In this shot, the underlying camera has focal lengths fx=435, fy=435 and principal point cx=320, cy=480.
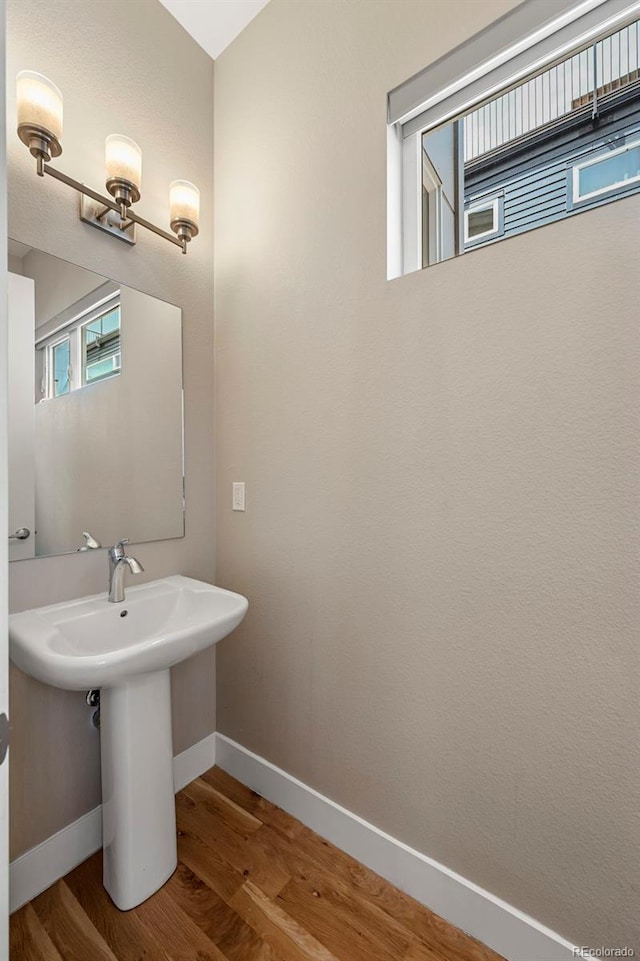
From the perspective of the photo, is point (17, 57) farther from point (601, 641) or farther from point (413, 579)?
point (601, 641)

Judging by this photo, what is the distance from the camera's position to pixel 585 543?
1.02 meters

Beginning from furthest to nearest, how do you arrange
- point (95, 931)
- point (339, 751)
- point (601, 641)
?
point (339, 751), point (95, 931), point (601, 641)

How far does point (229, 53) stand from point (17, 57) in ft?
2.88

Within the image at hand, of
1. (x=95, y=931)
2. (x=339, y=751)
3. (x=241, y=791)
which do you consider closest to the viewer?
(x=95, y=931)

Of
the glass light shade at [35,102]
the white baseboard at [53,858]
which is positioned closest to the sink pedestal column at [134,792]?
the white baseboard at [53,858]

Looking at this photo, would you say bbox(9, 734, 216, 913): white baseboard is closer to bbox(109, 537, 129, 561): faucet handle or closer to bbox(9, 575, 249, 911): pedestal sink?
bbox(9, 575, 249, 911): pedestal sink

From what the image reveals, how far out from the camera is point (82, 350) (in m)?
1.43

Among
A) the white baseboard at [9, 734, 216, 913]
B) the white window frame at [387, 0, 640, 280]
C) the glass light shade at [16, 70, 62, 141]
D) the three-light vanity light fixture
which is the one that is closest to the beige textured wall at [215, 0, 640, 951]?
the white window frame at [387, 0, 640, 280]

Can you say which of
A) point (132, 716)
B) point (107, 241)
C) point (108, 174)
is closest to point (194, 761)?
point (132, 716)

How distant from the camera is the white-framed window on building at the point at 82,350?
4.44ft

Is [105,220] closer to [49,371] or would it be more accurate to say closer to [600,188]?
[49,371]

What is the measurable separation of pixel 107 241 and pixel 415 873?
220 cm

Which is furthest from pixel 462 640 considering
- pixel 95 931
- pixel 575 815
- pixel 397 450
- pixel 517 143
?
pixel 517 143

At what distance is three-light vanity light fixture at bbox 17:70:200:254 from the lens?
1133 millimetres
